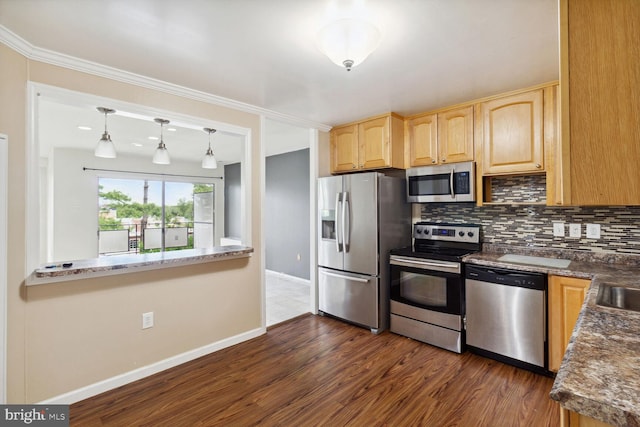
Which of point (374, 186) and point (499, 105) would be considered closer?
point (499, 105)

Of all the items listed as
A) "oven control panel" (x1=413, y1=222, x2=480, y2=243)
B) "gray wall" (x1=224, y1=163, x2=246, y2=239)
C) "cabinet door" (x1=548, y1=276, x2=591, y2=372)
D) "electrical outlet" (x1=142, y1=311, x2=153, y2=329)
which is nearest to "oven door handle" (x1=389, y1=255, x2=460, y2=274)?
"oven control panel" (x1=413, y1=222, x2=480, y2=243)

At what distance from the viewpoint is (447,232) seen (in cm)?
323

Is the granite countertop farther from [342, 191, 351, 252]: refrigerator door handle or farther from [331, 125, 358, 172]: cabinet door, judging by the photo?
[331, 125, 358, 172]: cabinet door

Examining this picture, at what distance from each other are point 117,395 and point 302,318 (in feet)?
6.35

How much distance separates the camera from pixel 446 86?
2.54 metres

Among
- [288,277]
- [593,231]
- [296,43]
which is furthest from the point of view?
[288,277]

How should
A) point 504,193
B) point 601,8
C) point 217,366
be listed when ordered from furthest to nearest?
point 504,193 → point 217,366 → point 601,8

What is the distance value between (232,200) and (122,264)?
5.07 meters

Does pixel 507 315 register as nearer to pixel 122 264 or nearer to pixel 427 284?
pixel 427 284

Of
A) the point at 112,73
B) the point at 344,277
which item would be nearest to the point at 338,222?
the point at 344,277

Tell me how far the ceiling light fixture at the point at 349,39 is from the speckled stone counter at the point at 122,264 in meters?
1.94

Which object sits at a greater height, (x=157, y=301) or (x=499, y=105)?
(x=499, y=105)

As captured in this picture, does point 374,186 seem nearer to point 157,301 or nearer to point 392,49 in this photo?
point 392,49

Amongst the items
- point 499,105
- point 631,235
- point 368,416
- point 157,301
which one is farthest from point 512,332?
point 157,301
